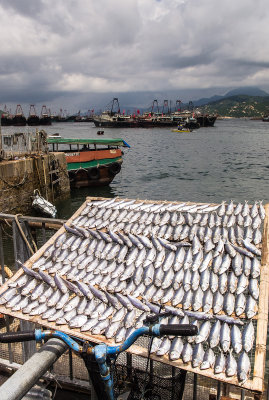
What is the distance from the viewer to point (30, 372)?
2.05 meters

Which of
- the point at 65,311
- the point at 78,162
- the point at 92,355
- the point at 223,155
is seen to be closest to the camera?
the point at 92,355

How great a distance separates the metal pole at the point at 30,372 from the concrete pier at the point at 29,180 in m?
18.3

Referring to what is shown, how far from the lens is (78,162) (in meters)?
29.4

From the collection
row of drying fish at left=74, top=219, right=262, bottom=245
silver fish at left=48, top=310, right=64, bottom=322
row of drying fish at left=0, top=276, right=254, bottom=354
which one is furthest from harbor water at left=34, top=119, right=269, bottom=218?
silver fish at left=48, top=310, right=64, bottom=322

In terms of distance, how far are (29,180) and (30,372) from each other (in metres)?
20.6

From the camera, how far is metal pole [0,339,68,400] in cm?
183

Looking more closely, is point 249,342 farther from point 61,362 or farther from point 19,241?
point 19,241

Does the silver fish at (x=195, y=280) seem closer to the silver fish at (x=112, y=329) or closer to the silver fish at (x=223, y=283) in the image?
the silver fish at (x=223, y=283)

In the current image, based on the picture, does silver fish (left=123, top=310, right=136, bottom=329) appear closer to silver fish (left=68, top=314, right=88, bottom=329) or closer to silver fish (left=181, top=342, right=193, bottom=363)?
silver fish (left=68, top=314, right=88, bottom=329)

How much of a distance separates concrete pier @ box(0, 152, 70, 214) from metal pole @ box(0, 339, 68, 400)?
18263 mm

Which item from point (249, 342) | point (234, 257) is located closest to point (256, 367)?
point (249, 342)

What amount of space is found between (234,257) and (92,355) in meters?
2.72

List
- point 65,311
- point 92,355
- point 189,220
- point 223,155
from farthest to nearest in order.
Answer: point 223,155 < point 189,220 < point 65,311 < point 92,355

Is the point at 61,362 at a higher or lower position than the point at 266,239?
lower
